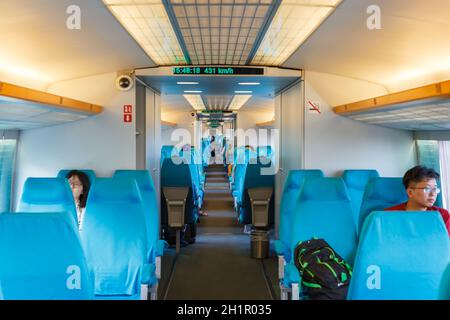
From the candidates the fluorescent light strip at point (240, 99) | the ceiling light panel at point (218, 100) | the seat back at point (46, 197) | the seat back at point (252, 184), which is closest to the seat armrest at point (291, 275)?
the seat back at point (46, 197)

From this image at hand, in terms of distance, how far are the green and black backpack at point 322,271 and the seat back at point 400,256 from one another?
948 mm

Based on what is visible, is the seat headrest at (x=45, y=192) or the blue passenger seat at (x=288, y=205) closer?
the seat headrest at (x=45, y=192)

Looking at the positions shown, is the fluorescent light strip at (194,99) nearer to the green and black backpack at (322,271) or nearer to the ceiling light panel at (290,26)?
the ceiling light panel at (290,26)

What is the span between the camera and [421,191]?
10.1 ft

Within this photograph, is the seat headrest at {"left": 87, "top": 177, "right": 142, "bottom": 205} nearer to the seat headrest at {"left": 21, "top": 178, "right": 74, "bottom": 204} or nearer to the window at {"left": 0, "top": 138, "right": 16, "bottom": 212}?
the seat headrest at {"left": 21, "top": 178, "right": 74, "bottom": 204}

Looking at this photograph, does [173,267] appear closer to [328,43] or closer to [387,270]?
[328,43]

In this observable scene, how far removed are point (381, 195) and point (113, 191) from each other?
2.20 meters

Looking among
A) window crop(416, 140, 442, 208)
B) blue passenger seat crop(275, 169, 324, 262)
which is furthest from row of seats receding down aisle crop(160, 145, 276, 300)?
window crop(416, 140, 442, 208)

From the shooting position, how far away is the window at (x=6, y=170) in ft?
17.1

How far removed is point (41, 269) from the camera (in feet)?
6.12

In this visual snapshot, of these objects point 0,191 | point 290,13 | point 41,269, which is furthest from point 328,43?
point 0,191

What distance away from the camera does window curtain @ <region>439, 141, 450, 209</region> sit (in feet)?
15.1

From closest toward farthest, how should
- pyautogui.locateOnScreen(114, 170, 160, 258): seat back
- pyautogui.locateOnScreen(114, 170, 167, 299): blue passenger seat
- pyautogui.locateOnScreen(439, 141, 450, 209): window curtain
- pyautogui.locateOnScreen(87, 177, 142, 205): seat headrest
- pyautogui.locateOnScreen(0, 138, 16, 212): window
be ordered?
pyautogui.locateOnScreen(87, 177, 142, 205): seat headrest
pyautogui.locateOnScreen(114, 170, 167, 299): blue passenger seat
pyautogui.locateOnScreen(114, 170, 160, 258): seat back
pyautogui.locateOnScreen(439, 141, 450, 209): window curtain
pyautogui.locateOnScreen(0, 138, 16, 212): window

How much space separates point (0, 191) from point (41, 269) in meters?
3.86
